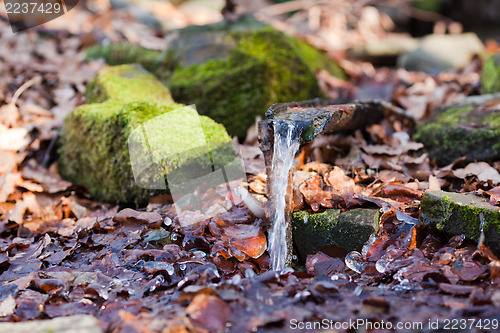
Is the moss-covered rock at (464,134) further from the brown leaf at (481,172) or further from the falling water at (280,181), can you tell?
the falling water at (280,181)

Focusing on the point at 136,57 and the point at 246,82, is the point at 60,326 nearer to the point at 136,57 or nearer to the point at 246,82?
the point at 246,82

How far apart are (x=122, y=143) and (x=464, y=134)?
2.59 m

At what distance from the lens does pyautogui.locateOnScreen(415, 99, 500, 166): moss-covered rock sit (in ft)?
10.1

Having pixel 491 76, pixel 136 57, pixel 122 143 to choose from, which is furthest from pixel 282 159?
pixel 491 76

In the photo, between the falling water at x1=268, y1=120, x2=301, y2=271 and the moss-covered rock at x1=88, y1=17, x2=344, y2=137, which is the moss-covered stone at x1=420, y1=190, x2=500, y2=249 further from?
the moss-covered rock at x1=88, y1=17, x2=344, y2=137

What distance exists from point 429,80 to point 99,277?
15.2 ft

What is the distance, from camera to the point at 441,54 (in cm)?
661

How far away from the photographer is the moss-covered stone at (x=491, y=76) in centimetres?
446

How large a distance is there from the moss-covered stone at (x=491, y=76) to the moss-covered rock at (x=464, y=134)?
1.06 metres

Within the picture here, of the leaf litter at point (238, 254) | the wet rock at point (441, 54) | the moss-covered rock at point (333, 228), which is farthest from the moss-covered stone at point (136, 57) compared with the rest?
the wet rock at point (441, 54)

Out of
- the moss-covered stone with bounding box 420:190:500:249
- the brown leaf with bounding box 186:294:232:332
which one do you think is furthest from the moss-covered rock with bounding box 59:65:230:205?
the moss-covered stone with bounding box 420:190:500:249

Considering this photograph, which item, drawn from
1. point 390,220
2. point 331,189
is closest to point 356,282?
point 390,220

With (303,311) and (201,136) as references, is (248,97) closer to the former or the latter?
(201,136)

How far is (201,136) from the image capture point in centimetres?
303
